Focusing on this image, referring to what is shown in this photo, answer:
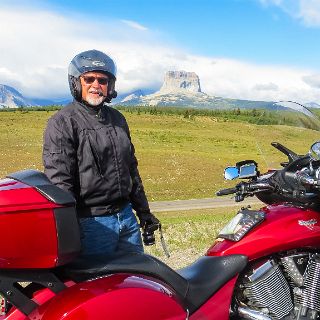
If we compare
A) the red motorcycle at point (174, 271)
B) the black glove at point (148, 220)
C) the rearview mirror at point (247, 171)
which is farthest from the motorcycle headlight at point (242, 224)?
the black glove at point (148, 220)

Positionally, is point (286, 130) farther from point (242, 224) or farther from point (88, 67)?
point (88, 67)

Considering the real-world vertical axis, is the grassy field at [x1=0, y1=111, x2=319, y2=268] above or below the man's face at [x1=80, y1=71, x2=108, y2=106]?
below

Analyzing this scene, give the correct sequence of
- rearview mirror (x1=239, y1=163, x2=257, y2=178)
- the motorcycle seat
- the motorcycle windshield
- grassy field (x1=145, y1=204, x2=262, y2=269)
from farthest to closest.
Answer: grassy field (x1=145, y1=204, x2=262, y2=269), the motorcycle windshield, rearview mirror (x1=239, y1=163, x2=257, y2=178), the motorcycle seat

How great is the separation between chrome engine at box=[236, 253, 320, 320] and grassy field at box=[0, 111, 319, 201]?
45.6 inches

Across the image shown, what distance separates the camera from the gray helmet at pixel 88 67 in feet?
12.0

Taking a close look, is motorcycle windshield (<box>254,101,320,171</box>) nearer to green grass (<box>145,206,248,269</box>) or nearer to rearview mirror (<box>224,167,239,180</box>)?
rearview mirror (<box>224,167,239,180</box>)

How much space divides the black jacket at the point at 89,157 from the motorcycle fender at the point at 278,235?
814 mm

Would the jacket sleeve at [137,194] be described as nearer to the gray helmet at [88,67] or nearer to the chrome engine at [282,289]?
the gray helmet at [88,67]

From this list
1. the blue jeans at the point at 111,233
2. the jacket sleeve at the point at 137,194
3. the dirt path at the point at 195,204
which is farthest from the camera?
the dirt path at the point at 195,204

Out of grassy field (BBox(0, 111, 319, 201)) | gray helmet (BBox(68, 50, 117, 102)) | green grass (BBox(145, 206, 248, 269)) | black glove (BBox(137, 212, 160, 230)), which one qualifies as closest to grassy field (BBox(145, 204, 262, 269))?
green grass (BBox(145, 206, 248, 269))

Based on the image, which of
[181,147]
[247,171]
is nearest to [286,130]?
[247,171]

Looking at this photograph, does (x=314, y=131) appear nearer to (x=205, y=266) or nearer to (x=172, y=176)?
(x=205, y=266)

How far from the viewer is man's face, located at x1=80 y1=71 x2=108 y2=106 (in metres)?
3.67

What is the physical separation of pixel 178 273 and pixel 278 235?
743 mm
